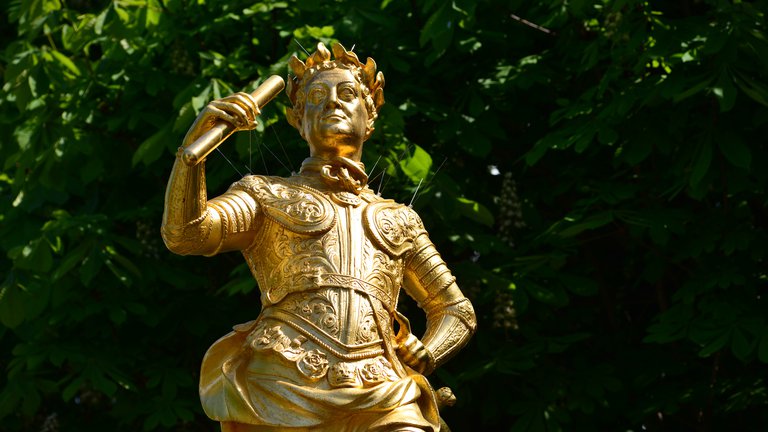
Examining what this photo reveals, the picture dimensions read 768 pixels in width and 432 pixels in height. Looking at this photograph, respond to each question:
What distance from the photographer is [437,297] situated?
7602mm

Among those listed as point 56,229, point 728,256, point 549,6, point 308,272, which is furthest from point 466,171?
point 308,272

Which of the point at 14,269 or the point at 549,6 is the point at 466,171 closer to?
the point at 549,6

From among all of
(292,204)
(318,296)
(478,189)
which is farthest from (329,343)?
(478,189)

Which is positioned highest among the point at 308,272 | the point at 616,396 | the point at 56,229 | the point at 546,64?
the point at 308,272

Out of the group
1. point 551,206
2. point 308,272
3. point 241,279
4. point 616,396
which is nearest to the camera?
point 308,272

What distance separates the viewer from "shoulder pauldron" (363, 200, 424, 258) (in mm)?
7355

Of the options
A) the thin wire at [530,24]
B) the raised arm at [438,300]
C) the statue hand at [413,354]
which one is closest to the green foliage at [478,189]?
the thin wire at [530,24]

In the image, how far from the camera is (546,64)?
1174 centimetres

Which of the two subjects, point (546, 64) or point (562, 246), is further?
point (546, 64)

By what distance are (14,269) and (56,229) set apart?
1.23 feet

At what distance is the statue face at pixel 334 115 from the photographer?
749 centimetres

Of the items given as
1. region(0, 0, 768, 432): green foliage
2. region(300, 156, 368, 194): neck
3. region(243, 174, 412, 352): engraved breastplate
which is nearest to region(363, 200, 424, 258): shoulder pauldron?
region(243, 174, 412, 352): engraved breastplate

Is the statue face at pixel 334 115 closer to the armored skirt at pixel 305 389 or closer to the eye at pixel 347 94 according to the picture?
the eye at pixel 347 94

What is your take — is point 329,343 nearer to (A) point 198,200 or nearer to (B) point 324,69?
(A) point 198,200
